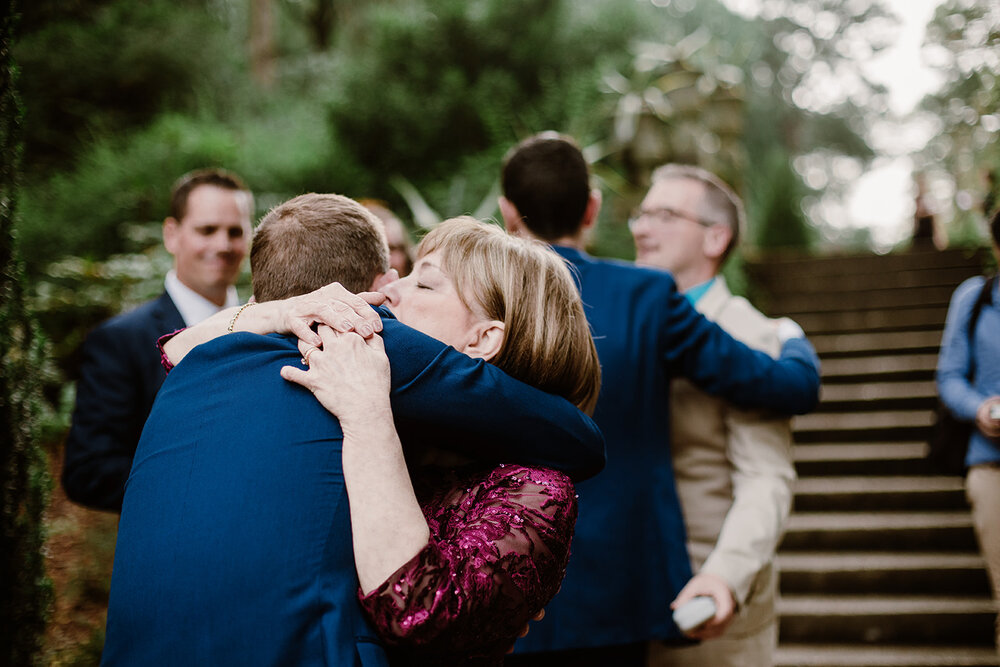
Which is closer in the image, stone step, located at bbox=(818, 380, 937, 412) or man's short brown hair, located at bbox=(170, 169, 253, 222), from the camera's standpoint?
man's short brown hair, located at bbox=(170, 169, 253, 222)

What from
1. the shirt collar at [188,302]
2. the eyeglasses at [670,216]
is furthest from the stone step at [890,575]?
the shirt collar at [188,302]

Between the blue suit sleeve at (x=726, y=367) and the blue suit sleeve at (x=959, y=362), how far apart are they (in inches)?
54.5

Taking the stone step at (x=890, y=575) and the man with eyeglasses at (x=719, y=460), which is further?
the stone step at (x=890, y=575)

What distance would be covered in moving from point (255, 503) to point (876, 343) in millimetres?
8378

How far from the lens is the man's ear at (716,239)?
2732mm

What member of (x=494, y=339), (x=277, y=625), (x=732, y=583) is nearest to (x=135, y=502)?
(x=277, y=625)

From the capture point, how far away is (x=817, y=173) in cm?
2766

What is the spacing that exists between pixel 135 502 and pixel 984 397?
3318mm

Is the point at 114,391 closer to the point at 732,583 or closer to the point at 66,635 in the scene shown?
the point at 732,583

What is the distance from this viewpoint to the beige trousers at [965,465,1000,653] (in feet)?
10.4

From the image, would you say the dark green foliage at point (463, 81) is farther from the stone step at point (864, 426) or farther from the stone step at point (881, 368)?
the stone step at point (864, 426)

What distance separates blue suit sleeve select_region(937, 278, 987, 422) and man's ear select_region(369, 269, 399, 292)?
274cm

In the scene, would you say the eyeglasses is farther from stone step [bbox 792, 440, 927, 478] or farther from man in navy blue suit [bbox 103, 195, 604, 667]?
stone step [bbox 792, 440, 927, 478]

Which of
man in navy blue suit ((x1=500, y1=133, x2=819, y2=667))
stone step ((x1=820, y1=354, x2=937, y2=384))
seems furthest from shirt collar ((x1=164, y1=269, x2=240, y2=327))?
stone step ((x1=820, y1=354, x2=937, y2=384))
